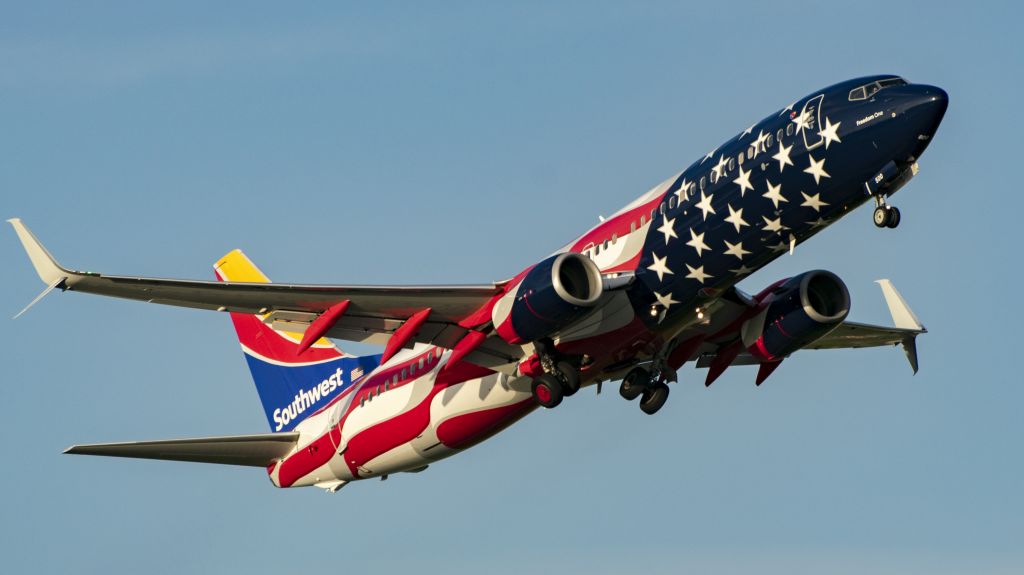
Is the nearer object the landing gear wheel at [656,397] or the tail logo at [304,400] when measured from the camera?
the landing gear wheel at [656,397]

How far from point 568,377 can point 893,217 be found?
957 centimetres

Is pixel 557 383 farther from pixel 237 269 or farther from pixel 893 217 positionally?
pixel 237 269

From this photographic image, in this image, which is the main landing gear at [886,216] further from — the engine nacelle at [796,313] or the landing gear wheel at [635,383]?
the landing gear wheel at [635,383]

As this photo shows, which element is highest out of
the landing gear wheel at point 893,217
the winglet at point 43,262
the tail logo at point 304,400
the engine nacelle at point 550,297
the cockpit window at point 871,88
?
the winglet at point 43,262

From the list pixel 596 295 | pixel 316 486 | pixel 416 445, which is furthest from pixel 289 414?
pixel 596 295

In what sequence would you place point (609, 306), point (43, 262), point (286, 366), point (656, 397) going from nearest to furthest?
1. point (43, 262)
2. point (609, 306)
3. point (656, 397)
4. point (286, 366)

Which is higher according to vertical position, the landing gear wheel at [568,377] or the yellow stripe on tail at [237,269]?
the yellow stripe on tail at [237,269]

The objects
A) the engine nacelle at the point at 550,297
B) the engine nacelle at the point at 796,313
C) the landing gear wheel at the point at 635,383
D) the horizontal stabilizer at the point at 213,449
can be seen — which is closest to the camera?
the engine nacelle at the point at 550,297

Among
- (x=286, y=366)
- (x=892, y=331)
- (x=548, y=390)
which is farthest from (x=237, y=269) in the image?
(x=892, y=331)

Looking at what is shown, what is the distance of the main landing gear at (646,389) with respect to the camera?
42.3 m

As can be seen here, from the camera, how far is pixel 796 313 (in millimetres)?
41906

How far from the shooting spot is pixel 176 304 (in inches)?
1468

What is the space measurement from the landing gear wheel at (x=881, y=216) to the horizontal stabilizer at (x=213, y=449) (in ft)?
66.4

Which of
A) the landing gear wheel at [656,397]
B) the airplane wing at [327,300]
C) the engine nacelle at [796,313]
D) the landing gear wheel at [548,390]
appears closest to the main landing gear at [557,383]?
the landing gear wheel at [548,390]
